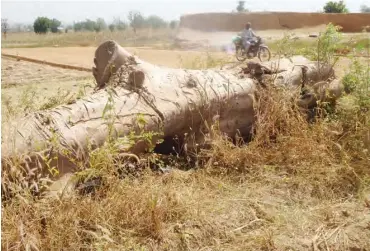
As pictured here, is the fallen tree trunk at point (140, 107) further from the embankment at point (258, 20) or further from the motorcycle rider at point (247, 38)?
the embankment at point (258, 20)

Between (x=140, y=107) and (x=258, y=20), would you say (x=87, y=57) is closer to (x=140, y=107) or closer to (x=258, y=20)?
(x=140, y=107)

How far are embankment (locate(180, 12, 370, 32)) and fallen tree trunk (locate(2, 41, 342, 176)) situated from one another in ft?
69.8

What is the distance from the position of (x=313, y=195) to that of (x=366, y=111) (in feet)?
4.19

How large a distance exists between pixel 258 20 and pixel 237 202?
24.1 meters

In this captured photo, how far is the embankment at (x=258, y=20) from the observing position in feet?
80.7

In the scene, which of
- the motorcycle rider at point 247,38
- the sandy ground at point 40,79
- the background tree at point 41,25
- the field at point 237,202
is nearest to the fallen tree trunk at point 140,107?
the field at point 237,202

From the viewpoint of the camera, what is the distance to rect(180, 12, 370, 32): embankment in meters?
24.6

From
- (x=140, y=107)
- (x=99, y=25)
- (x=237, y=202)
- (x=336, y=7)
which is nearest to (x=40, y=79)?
(x=140, y=107)

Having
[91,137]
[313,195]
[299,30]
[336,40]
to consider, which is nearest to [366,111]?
[336,40]

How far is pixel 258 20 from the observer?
25844mm

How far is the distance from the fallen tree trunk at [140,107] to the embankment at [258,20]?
21.3 m

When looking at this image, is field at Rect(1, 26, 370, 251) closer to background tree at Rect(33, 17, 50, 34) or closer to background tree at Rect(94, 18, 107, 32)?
background tree at Rect(94, 18, 107, 32)

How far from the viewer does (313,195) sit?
313 cm

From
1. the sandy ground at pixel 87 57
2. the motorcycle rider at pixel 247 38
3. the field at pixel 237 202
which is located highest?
the motorcycle rider at pixel 247 38
